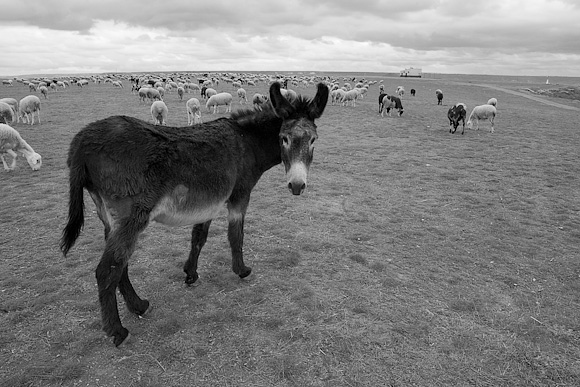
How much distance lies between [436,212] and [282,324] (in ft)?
21.4

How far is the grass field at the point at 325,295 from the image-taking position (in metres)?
4.11

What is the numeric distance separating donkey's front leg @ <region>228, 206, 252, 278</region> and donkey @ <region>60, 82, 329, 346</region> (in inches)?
0.7

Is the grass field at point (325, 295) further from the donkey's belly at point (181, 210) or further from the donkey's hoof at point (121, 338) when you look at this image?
the donkey's belly at point (181, 210)

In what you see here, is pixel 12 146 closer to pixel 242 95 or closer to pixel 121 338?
pixel 121 338

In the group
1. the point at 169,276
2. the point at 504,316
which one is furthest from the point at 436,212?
the point at 169,276

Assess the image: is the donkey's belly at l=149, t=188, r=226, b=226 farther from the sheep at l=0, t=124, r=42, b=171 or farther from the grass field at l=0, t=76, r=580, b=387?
the sheep at l=0, t=124, r=42, b=171

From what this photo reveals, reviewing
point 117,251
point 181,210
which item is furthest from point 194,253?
point 117,251

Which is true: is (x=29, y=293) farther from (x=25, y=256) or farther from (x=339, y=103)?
(x=339, y=103)

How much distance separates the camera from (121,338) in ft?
14.3

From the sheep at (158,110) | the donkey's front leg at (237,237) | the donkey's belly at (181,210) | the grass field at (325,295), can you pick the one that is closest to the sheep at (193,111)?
the sheep at (158,110)

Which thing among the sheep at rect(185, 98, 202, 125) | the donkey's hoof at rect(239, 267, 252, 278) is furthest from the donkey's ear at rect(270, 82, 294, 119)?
the sheep at rect(185, 98, 202, 125)

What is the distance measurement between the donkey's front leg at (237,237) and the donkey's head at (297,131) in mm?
1191

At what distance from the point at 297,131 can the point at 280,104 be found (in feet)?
1.91

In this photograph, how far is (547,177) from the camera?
1290cm
